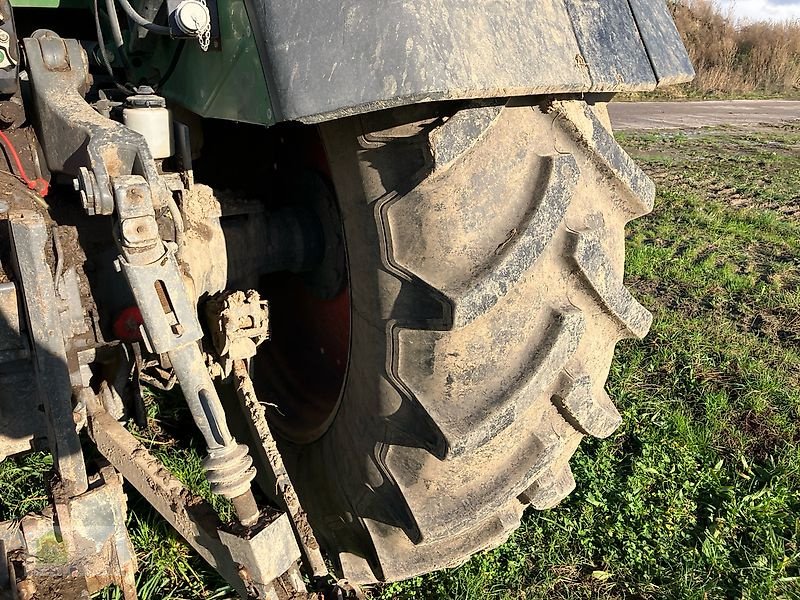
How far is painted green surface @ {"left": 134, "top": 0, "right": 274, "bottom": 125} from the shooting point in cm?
109

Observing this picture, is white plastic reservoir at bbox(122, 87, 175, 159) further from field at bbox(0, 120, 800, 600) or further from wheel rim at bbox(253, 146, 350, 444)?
field at bbox(0, 120, 800, 600)

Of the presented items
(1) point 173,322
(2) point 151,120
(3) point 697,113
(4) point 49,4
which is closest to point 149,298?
(1) point 173,322

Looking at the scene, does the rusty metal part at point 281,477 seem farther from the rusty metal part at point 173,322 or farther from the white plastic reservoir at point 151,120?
the white plastic reservoir at point 151,120

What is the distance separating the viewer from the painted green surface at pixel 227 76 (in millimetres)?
1092

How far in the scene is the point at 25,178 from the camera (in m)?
1.47

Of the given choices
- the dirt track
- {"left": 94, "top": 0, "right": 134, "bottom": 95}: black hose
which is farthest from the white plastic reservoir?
the dirt track

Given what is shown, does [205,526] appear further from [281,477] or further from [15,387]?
[15,387]

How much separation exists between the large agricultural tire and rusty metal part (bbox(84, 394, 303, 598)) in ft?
0.90

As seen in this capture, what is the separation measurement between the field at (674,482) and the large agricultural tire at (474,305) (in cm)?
60

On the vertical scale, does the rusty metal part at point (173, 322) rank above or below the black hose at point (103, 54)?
below

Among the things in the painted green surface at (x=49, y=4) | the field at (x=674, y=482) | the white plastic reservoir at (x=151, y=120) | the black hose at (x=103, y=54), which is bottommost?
the field at (x=674, y=482)

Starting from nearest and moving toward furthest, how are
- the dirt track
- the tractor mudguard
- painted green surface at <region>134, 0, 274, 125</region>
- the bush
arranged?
the tractor mudguard < painted green surface at <region>134, 0, 274, 125</region> < the dirt track < the bush

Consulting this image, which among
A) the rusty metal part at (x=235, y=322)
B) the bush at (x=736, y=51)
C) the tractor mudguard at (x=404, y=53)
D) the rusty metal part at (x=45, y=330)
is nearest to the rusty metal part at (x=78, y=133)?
the rusty metal part at (x=45, y=330)

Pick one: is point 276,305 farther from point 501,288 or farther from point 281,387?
point 501,288
